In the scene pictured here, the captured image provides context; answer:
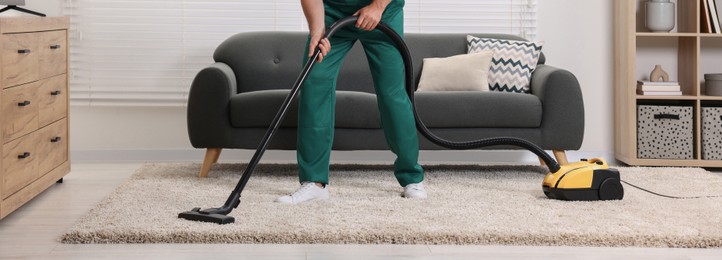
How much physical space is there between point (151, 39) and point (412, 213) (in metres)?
2.34

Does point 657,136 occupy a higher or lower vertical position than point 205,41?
lower

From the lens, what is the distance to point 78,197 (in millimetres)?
3795

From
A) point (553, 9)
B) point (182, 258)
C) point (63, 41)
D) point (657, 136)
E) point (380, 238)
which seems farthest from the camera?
point (553, 9)

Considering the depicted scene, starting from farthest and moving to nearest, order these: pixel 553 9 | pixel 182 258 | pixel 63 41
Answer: pixel 553 9 < pixel 63 41 < pixel 182 258

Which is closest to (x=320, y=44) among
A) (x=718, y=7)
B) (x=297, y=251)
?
(x=297, y=251)

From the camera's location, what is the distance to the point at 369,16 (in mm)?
3410

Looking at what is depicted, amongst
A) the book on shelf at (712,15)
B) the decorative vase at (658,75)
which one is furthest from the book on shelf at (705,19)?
the decorative vase at (658,75)

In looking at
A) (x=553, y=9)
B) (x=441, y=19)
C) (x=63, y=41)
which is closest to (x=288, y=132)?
(x=63, y=41)

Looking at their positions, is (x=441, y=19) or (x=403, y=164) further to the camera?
(x=441, y=19)

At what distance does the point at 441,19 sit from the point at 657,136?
48.8 inches

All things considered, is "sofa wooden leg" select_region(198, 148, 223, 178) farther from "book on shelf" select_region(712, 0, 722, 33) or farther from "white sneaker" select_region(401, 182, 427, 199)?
"book on shelf" select_region(712, 0, 722, 33)

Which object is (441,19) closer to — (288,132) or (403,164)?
(288,132)

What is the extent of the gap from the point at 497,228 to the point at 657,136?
7.17 feet

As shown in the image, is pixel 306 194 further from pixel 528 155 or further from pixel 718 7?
pixel 718 7
